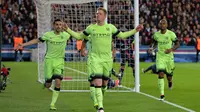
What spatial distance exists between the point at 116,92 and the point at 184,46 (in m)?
25.9

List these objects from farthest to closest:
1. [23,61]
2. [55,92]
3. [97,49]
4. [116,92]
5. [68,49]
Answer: [23,61], [68,49], [116,92], [55,92], [97,49]

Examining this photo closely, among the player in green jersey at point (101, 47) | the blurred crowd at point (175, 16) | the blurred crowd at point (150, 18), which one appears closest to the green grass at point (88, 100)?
the player in green jersey at point (101, 47)

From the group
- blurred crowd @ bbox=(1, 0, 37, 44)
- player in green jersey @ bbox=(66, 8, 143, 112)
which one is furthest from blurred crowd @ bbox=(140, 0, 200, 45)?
player in green jersey @ bbox=(66, 8, 143, 112)

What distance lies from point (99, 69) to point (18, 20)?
3225cm

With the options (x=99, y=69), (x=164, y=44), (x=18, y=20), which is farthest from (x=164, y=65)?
(x=18, y=20)

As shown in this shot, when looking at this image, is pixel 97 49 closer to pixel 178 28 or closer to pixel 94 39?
pixel 94 39

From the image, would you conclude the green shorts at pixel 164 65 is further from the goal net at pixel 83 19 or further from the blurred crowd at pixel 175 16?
the blurred crowd at pixel 175 16

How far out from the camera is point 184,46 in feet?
142

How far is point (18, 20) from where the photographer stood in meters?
43.9

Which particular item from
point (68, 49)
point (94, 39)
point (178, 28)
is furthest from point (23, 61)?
point (94, 39)

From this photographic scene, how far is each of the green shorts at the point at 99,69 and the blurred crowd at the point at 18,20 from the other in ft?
98.6

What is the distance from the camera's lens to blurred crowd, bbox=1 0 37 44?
42594 millimetres

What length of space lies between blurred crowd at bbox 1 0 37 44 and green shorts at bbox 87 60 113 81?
30058 mm

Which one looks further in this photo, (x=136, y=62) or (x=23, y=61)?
(x=23, y=61)
